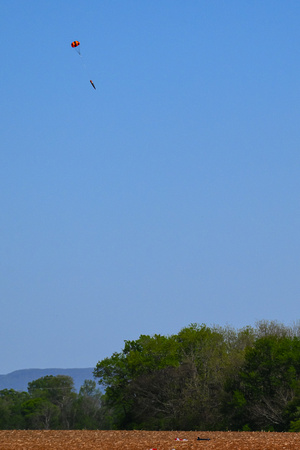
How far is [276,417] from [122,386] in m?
32.1

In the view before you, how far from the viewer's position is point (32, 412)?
383 ft

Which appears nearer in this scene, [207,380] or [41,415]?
[207,380]

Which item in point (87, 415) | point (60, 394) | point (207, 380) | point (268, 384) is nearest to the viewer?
point (268, 384)

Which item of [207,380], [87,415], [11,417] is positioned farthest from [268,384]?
[11,417]

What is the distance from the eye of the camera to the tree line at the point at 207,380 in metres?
50.3

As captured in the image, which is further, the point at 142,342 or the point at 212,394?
the point at 142,342

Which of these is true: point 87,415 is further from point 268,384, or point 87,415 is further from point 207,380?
point 268,384

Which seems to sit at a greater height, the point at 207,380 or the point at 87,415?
the point at 207,380

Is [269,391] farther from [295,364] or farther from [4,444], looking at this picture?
[4,444]

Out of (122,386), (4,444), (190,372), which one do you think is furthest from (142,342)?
(4,444)

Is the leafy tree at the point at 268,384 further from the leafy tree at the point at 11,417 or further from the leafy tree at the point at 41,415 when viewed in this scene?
the leafy tree at the point at 41,415

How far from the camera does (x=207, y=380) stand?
69312mm

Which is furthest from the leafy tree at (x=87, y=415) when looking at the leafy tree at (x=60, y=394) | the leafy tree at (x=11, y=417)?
the leafy tree at (x=11, y=417)

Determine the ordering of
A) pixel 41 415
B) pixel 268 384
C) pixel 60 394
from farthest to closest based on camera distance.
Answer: pixel 60 394 < pixel 41 415 < pixel 268 384
